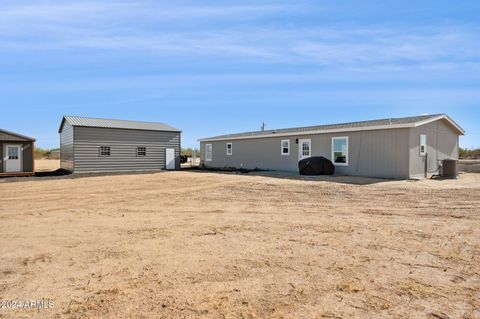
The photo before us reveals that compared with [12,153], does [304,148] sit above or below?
above

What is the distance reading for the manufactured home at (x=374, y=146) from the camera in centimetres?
1495

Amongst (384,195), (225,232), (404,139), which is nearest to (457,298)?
(225,232)

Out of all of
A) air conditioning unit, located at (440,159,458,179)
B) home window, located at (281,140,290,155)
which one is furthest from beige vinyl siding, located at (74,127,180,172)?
air conditioning unit, located at (440,159,458,179)

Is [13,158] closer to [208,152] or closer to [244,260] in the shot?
[208,152]

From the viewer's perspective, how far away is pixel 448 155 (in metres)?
18.1

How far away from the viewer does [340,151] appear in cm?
1750

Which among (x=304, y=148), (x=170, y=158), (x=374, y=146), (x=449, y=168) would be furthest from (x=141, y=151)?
(x=449, y=168)

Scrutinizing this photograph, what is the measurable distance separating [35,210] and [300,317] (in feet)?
23.5

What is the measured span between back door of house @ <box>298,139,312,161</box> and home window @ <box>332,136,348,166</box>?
5.33 ft

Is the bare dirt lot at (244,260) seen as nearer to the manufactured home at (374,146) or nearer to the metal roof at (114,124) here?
the manufactured home at (374,146)

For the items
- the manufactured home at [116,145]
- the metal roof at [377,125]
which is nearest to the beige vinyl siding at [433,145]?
the metal roof at [377,125]

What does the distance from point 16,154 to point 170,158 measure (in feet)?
30.7

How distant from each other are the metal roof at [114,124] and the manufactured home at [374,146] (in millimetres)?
7239

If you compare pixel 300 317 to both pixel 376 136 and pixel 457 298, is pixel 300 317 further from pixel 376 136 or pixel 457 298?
pixel 376 136
